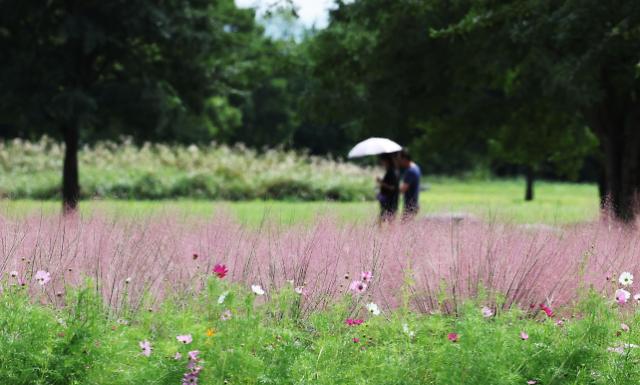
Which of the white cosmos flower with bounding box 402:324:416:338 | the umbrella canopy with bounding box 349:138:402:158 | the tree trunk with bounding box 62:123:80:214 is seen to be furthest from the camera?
the tree trunk with bounding box 62:123:80:214

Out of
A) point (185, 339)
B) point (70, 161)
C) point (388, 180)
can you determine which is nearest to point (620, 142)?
point (388, 180)

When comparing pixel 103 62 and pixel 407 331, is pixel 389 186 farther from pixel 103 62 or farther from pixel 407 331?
pixel 103 62

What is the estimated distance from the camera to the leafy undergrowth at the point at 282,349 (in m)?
4.39

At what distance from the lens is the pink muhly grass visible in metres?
5.91

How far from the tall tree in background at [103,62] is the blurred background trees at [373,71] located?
3 centimetres

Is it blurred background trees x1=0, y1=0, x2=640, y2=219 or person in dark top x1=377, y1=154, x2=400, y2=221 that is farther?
blurred background trees x1=0, y1=0, x2=640, y2=219

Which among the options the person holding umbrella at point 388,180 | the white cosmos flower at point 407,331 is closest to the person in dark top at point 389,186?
the person holding umbrella at point 388,180

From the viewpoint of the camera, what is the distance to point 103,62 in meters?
17.2

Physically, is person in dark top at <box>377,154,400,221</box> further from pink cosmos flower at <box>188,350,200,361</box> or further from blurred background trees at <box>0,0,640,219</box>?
pink cosmos flower at <box>188,350,200,361</box>

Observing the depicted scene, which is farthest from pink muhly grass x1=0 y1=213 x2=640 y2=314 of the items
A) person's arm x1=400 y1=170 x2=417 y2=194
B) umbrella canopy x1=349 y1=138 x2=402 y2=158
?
person's arm x1=400 y1=170 x2=417 y2=194

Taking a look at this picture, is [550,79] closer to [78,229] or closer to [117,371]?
[78,229]

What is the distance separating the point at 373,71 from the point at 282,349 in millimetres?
10670

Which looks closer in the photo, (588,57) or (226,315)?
(226,315)

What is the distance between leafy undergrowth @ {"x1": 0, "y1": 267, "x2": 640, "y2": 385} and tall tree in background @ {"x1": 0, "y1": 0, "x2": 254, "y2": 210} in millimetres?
11132
